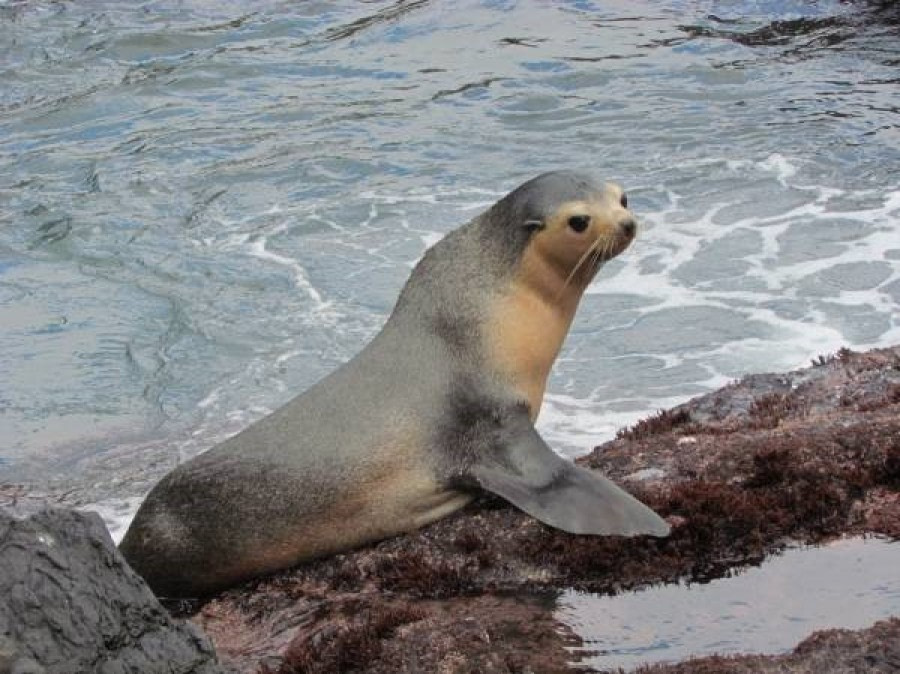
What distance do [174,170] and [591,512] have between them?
41.9 feet

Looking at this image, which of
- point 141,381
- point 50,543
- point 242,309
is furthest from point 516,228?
point 242,309

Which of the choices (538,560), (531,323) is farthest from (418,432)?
(538,560)

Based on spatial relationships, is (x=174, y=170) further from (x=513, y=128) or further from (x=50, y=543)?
(x=50, y=543)

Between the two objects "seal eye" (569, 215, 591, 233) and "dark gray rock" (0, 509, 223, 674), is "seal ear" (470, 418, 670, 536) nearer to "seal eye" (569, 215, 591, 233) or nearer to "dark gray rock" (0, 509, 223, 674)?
"seal eye" (569, 215, 591, 233)

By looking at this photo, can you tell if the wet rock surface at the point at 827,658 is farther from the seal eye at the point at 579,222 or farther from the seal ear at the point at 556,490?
the seal eye at the point at 579,222

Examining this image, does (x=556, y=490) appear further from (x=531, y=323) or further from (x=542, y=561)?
(x=531, y=323)

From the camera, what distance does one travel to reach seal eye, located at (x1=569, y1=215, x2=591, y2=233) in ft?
22.6

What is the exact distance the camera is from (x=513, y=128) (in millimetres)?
18734

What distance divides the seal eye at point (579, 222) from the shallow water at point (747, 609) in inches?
76.7

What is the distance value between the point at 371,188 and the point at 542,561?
11.5 meters

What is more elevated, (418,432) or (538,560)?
(418,432)

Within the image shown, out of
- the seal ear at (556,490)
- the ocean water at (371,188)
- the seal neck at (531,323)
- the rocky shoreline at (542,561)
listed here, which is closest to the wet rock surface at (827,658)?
the rocky shoreline at (542,561)

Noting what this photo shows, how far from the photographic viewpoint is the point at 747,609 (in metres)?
5.10

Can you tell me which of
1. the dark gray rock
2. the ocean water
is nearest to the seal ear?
the dark gray rock
